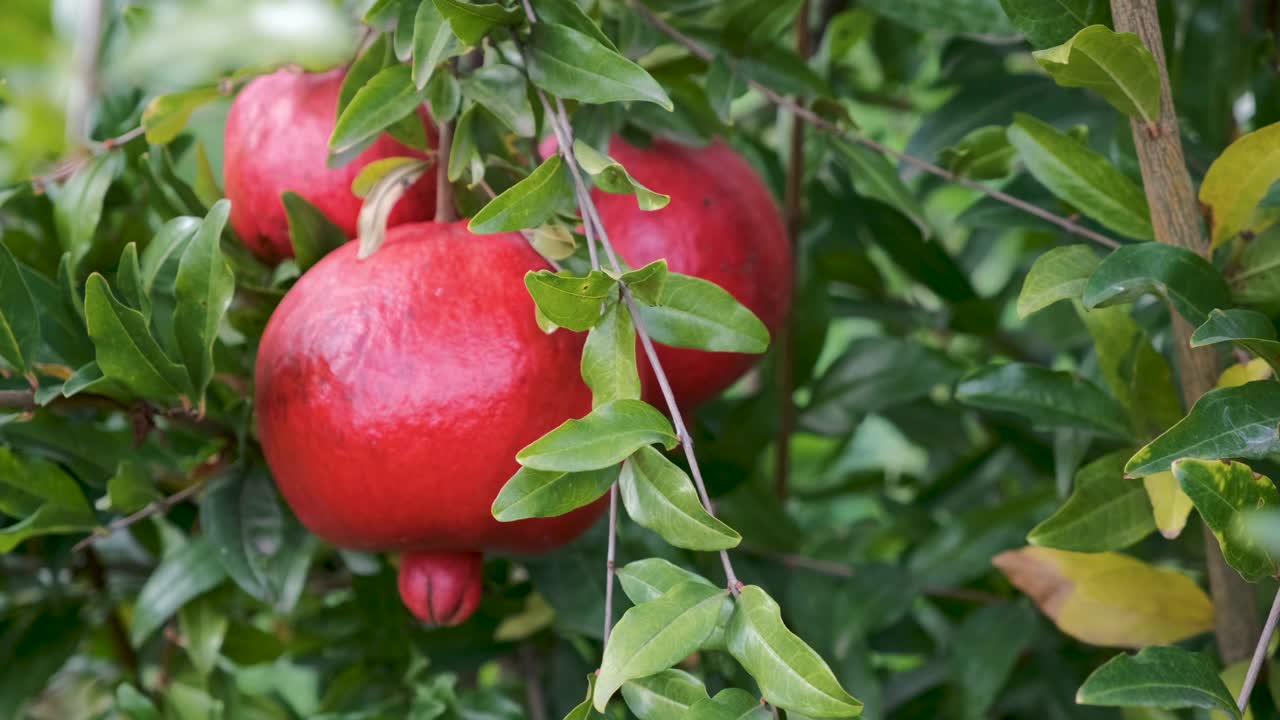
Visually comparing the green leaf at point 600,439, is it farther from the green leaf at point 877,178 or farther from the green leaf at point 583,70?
the green leaf at point 877,178

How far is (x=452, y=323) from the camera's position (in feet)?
1.70

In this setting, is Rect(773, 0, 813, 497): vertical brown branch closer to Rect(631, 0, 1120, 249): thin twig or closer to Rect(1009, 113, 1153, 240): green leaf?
Rect(631, 0, 1120, 249): thin twig

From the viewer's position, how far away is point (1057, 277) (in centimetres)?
54

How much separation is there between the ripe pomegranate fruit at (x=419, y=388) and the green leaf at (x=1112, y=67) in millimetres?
219

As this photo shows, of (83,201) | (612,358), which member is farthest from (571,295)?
(83,201)

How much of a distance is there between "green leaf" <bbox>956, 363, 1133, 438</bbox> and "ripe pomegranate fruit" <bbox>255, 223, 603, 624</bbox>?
230 mm

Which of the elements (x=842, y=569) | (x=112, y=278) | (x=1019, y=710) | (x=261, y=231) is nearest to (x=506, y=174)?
(x=261, y=231)

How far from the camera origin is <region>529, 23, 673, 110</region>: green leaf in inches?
19.9

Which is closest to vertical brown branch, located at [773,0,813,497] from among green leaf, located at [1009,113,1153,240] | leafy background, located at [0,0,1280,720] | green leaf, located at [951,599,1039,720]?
leafy background, located at [0,0,1280,720]

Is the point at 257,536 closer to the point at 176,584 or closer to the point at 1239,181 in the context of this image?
the point at 176,584

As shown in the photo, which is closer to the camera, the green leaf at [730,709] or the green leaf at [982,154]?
the green leaf at [730,709]

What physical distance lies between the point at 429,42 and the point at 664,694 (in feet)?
0.88

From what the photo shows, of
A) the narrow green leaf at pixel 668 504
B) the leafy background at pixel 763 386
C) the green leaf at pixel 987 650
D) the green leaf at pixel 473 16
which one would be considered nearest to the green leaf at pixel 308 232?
the leafy background at pixel 763 386

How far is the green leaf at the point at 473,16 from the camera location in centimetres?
50
